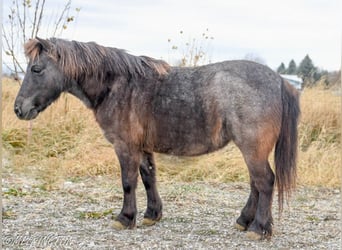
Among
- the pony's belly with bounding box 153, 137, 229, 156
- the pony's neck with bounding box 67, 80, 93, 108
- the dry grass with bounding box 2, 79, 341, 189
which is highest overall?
the pony's neck with bounding box 67, 80, 93, 108

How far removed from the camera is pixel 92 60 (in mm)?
4992

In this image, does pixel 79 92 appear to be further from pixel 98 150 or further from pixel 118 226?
pixel 98 150

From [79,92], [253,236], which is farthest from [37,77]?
[253,236]

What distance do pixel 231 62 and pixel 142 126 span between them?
3.45 feet

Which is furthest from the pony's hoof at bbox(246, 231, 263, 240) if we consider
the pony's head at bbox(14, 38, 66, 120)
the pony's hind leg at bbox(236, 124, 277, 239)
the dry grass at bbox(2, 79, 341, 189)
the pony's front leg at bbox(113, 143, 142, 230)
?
the pony's head at bbox(14, 38, 66, 120)

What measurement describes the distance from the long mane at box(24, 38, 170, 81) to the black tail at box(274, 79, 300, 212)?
4.01ft

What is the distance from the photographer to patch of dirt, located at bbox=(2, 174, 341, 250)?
4582mm

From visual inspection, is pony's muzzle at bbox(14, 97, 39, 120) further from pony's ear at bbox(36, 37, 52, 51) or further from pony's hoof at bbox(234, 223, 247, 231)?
pony's hoof at bbox(234, 223, 247, 231)

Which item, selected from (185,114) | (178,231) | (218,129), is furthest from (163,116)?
(178,231)

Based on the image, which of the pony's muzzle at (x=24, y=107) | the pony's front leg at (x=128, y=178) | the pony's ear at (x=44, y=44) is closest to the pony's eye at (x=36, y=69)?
the pony's ear at (x=44, y=44)

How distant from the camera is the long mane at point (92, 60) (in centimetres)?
489

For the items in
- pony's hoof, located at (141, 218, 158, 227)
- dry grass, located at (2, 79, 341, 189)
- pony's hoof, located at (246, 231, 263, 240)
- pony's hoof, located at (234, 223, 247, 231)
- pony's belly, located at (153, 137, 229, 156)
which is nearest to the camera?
pony's hoof, located at (246, 231, 263, 240)

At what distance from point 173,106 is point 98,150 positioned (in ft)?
12.2

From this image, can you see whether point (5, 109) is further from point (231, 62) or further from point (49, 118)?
point (231, 62)
